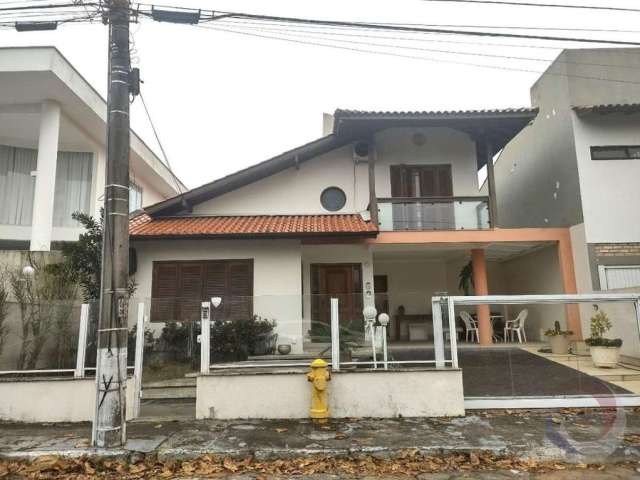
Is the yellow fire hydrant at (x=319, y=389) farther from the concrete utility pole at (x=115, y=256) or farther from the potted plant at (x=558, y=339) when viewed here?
the potted plant at (x=558, y=339)

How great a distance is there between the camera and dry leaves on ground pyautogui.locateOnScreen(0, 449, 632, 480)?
495 cm

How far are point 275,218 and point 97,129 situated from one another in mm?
6096

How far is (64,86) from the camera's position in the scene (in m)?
11.4

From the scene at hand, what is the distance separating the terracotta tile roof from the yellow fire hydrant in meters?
4.79

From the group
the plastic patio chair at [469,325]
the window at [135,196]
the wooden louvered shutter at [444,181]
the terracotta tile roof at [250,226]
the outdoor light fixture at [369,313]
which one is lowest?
the plastic patio chair at [469,325]

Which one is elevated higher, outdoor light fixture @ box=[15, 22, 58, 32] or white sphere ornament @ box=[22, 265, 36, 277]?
outdoor light fixture @ box=[15, 22, 58, 32]

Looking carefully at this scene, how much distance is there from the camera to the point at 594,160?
468 inches

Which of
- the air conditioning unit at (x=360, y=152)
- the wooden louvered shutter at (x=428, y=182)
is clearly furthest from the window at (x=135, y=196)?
the wooden louvered shutter at (x=428, y=182)

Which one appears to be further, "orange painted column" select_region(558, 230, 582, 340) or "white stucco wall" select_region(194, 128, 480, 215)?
"white stucco wall" select_region(194, 128, 480, 215)

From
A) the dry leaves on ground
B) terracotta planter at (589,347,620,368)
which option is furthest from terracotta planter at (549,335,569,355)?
the dry leaves on ground

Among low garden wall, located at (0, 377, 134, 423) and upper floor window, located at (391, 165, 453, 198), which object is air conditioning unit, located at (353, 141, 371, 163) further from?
low garden wall, located at (0, 377, 134, 423)

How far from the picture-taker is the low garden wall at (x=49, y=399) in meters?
6.81

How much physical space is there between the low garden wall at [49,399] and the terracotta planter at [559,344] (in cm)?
775

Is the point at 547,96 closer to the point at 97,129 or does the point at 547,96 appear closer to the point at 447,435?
the point at 447,435
